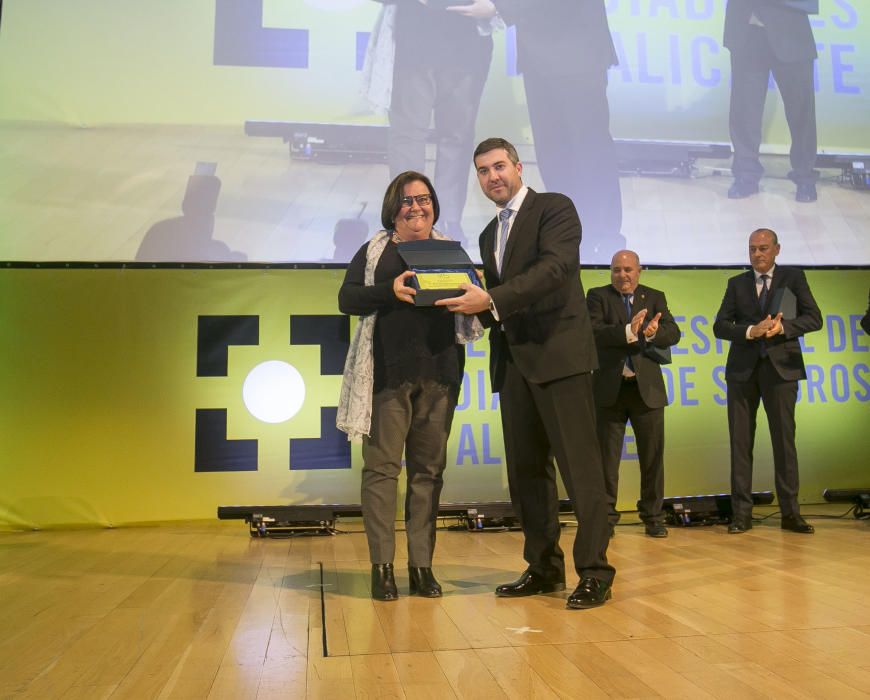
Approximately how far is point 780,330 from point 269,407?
10.4 ft

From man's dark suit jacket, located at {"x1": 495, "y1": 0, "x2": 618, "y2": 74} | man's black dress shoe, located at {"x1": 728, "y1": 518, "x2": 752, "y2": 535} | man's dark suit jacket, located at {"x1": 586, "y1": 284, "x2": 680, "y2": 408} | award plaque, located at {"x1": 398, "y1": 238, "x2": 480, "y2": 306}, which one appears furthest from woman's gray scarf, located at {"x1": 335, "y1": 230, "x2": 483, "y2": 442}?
man's dark suit jacket, located at {"x1": 495, "y1": 0, "x2": 618, "y2": 74}

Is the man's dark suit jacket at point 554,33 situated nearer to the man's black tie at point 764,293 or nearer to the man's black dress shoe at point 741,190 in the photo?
the man's black dress shoe at point 741,190

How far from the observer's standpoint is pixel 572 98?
5.79 m

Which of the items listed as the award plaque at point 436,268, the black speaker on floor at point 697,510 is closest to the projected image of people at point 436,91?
the black speaker on floor at point 697,510

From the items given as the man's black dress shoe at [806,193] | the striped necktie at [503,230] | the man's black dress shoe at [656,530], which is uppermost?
the man's black dress shoe at [806,193]

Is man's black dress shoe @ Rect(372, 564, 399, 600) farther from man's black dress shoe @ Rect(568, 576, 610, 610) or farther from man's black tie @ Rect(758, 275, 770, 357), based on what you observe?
man's black tie @ Rect(758, 275, 770, 357)

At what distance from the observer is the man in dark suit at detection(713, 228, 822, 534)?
15.9ft

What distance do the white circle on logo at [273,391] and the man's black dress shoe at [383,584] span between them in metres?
2.64

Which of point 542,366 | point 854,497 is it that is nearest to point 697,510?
point 854,497

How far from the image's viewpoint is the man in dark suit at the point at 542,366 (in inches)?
112

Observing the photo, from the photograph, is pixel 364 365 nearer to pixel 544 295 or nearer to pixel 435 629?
pixel 544 295

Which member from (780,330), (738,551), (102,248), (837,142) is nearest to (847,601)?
(738,551)

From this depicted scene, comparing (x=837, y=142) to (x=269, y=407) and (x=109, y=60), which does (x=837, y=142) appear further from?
(x=109, y=60)

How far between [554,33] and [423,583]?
4.08 metres
